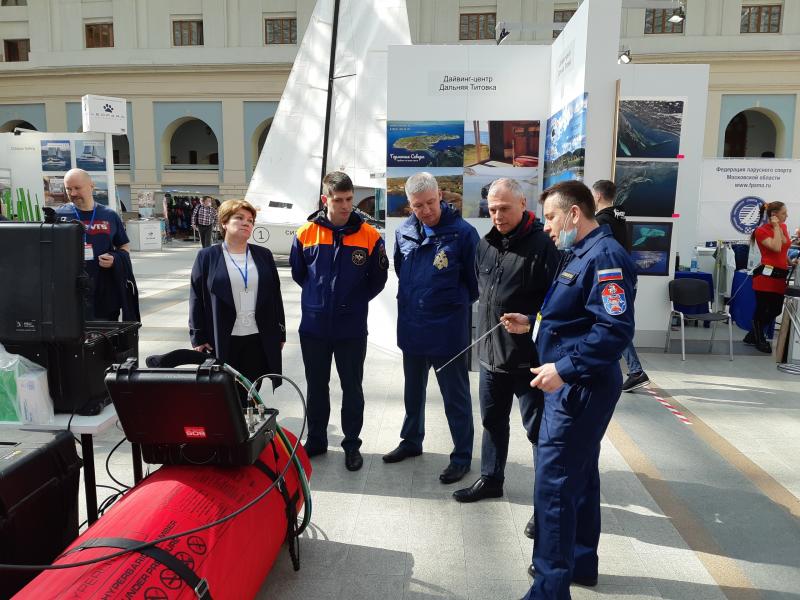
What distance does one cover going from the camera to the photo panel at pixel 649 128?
6496mm

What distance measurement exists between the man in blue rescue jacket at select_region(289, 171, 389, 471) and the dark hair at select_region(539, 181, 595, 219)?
1462mm

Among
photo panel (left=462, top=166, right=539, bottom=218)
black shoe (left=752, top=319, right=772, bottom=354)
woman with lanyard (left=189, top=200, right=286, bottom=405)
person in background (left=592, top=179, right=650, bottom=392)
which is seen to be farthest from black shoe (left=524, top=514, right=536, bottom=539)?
black shoe (left=752, top=319, right=772, bottom=354)

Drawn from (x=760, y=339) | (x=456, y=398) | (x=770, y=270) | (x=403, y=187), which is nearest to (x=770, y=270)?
(x=770, y=270)

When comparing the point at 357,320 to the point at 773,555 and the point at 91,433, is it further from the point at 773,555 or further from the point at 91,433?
the point at 773,555

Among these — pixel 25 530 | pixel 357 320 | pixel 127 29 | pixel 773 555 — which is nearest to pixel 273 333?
pixel 357 320

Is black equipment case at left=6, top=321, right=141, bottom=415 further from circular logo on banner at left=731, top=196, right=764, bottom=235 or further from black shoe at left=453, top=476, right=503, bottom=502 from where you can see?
circular logo on banner at left=731, top=196, right=764, bottom=235

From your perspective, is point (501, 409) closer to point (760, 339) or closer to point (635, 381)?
point (635, 381)

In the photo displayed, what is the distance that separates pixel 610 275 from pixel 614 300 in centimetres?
9

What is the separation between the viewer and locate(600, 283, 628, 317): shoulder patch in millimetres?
2070

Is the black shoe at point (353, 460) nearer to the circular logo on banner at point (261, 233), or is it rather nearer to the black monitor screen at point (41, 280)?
the black monitor screen at point (41, 280)

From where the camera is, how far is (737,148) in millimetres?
28953

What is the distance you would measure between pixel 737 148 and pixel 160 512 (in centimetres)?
3300

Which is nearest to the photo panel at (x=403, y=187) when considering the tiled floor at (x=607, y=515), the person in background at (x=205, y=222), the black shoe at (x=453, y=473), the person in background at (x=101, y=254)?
the tiled floor at (x=607, y=515)

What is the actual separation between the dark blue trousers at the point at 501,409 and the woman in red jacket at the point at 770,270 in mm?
5207
